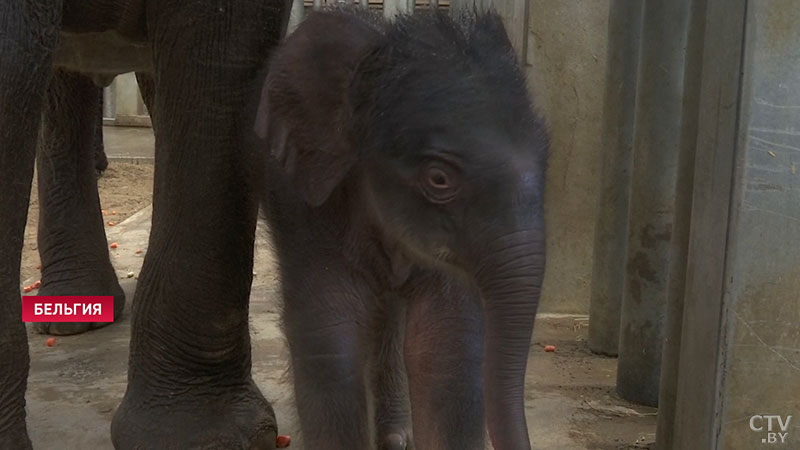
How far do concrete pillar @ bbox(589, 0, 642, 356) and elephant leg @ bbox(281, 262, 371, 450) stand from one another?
1.91 metres

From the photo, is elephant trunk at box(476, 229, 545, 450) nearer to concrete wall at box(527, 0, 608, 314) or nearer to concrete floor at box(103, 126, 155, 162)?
concrete wall at box(527, 0, 608, 314)

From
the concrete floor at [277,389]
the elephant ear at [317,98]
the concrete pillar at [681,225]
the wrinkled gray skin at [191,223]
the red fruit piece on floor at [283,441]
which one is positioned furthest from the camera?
the concrete floor at [277,389]

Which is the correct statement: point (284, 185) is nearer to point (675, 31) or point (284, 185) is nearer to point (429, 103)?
point (429, 103)

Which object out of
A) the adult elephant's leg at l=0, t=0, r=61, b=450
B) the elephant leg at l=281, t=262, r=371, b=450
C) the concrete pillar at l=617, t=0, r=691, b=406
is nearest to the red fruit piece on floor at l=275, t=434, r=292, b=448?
the elephant leg at l=281, t=262, r=371, b=450

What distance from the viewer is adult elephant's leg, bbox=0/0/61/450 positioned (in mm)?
2309

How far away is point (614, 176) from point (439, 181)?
220cm

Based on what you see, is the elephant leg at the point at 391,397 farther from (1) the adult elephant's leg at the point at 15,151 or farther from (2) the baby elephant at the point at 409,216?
(1) the adult elephant's leg at the point at 15,151

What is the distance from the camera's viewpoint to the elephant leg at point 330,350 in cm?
235

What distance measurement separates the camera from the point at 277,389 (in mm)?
3643

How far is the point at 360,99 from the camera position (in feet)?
7.00

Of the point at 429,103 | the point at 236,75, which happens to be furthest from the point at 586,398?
the point at 429,103

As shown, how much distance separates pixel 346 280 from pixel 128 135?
346 inches

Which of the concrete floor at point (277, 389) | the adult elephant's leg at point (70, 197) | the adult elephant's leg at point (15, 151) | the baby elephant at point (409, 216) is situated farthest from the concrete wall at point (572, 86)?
the adult elephant's leg at point (15, 151)

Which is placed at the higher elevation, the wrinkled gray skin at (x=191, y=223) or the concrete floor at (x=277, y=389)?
the wrinkled gray skin at (x=191, y=223)
